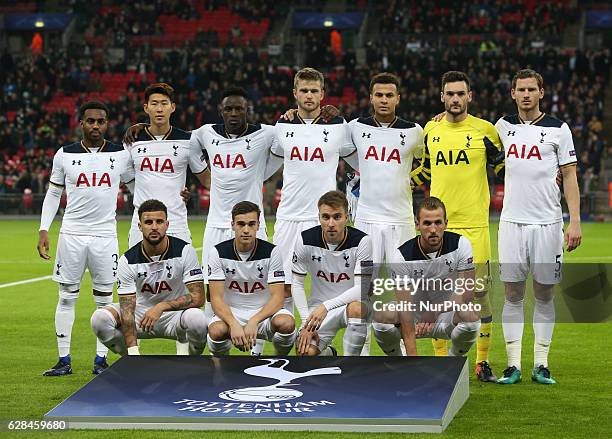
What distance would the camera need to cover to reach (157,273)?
29.3 ft

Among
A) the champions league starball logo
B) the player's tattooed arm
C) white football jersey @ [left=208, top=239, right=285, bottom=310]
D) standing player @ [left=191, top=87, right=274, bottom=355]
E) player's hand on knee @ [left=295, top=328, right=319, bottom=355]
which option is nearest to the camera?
the champions league starball logo

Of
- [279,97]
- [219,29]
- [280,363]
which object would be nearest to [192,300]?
[280,363]

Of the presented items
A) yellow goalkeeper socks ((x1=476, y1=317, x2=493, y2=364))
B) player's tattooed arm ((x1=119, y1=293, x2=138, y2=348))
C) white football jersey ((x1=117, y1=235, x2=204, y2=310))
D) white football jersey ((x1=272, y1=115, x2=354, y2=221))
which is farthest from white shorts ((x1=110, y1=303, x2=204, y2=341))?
yellow goalkeeper socks ((x1=476, y1=317, x2=493, y2=364))

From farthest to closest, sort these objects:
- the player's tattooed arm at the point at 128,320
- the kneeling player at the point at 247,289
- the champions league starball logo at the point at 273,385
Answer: the player's tattooed arm at the point at 128,320
the kneeling player at the point at 247,289
the champions league starball logo at the point at 273,385

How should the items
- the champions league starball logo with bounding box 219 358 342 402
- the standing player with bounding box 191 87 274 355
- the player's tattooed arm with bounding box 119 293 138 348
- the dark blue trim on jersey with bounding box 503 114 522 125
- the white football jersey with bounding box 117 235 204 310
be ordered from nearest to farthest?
the champions league starball logo with bounding box 219 358 342 402
the player's tattooed arm with bounding box 119 293 138 348
the white football jersey with bounding box 117 235 204 310
the dark blue trim on jersey with bounding box 503 114 522 125
the standing player with bounding box 191 87 274 355

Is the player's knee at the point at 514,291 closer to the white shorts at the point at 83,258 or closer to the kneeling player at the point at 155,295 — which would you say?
the kneeling player at the point at 155,295

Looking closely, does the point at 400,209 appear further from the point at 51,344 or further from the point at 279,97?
the point at 279,97

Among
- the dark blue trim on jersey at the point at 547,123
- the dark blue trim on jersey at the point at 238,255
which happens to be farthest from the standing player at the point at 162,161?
the dark blue trim on jersey at the point at 547,123

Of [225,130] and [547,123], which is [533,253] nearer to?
[547,123]

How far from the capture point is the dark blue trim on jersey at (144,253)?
29.2 ft

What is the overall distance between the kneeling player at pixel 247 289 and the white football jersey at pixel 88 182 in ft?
4.10

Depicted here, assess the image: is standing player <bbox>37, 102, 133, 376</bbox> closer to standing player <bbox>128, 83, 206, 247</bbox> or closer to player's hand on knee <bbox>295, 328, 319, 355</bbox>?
standing player <bbox>128, 83, 206, 247</bbox>

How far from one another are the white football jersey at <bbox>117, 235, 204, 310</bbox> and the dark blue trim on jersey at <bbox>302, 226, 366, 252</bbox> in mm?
873

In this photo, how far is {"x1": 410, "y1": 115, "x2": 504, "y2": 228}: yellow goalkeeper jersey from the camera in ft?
29.7
